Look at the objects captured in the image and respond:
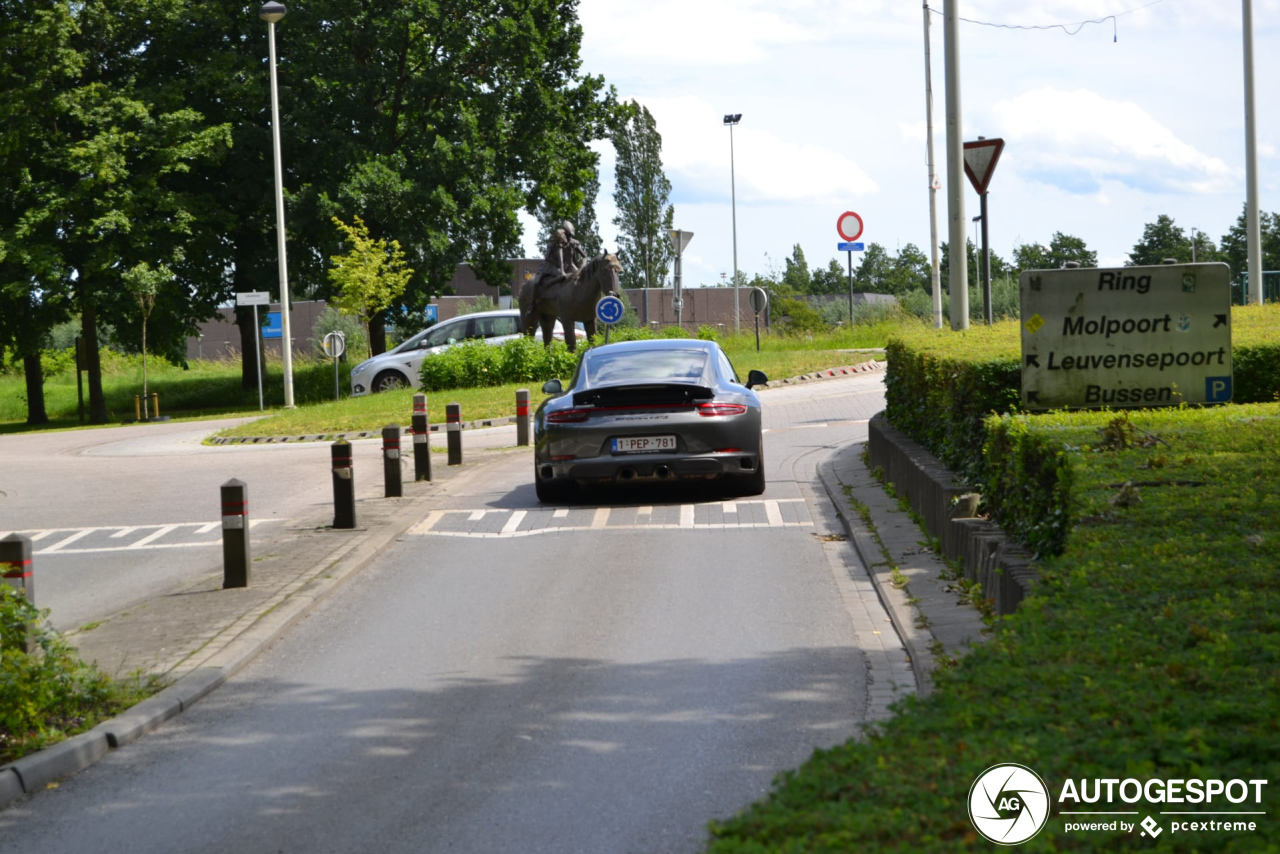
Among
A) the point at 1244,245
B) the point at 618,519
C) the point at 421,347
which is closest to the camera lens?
the point at 618,519

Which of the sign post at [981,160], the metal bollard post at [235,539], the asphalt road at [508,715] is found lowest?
the asphalt road at [508,715]

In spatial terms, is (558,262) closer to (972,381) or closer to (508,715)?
(972,381)

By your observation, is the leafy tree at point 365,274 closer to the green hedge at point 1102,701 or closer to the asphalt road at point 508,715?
the asphalt road at point 508,715

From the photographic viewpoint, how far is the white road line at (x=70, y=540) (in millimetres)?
12508

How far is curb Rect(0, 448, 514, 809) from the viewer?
17.9ft

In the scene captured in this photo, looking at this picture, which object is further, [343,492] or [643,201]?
[643,201]

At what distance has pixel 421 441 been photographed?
52.7 ft

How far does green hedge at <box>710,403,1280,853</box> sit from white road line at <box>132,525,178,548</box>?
29.0 feet

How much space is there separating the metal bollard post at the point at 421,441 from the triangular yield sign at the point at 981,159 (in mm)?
6447

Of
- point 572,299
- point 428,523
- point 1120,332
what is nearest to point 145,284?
point 572,299

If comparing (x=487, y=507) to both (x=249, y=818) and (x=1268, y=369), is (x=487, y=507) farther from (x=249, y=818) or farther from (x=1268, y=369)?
(x=249, y=818)

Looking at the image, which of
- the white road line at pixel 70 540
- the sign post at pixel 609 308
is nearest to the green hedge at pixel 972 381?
the white road line at pixel 70 540

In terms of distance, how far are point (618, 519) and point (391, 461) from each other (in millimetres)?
3062

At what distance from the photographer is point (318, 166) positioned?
133ft
